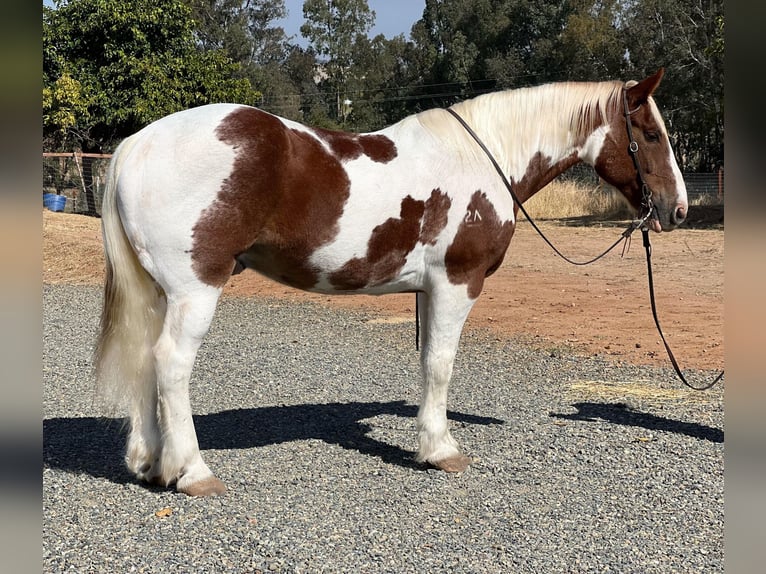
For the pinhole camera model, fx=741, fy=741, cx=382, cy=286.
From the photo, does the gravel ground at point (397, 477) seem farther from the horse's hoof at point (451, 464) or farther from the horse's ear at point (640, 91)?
the horse's ear at point (640, 91)

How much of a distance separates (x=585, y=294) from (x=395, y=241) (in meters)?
7.34

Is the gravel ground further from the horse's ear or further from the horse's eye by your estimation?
the horse's ear

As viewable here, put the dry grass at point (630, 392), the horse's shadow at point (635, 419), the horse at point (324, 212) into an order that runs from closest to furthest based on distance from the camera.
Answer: the horse at point (324, 212)
the horse's shadow at point (635, 419)
the dry grass at point (630, 392)

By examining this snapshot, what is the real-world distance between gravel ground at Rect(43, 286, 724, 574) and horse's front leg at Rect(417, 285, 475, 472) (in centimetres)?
11

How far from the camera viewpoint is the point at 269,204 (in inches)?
153

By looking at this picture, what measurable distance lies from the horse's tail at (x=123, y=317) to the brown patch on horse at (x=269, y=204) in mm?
387

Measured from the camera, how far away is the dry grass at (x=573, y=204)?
22859mm

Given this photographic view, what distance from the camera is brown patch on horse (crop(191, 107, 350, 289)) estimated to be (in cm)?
377

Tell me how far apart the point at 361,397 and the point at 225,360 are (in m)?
1.94

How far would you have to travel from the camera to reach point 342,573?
3.15 metres

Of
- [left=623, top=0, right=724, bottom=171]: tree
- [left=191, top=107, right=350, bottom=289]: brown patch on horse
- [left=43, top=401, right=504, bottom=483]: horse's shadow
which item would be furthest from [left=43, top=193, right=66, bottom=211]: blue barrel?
[left=623, top=0, right=724, bottom=171]: tree

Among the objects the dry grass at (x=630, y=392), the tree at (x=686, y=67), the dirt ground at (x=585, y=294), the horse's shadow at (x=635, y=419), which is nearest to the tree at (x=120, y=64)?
the dirt ground at (x=585, y=294)

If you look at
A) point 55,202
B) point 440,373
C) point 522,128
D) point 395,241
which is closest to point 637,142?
point 522,128
